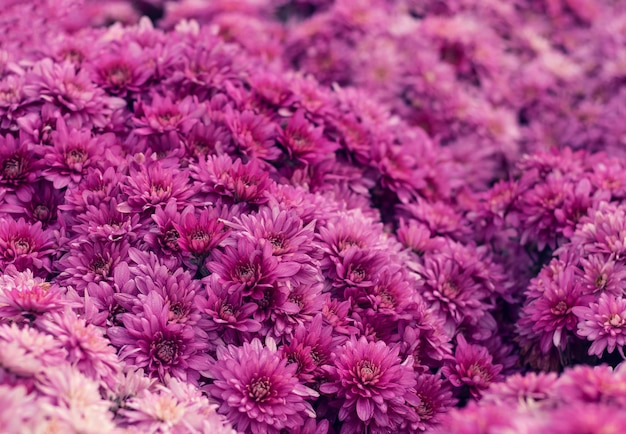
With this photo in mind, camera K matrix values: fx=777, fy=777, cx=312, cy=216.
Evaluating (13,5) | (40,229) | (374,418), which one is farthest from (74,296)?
(13,5)

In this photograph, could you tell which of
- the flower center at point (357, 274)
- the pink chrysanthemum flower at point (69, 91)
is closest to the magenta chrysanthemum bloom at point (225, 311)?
the flower center at point (357, 274)

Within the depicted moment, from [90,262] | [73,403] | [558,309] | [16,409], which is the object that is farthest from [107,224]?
[558,309]

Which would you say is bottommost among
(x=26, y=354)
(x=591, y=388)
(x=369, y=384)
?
(x=369, y=384)

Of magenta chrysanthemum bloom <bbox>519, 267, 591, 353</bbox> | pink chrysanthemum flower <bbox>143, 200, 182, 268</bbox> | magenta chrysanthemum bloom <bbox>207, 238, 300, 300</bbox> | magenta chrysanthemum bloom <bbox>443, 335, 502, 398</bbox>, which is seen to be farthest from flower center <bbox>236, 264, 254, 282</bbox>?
magenta chrysanthemum bloom <bbox>519, 267, 591, 353</bbox>

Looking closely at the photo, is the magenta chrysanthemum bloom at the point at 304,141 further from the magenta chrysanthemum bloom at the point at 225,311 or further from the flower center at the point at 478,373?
the flower center at the point at 478,373

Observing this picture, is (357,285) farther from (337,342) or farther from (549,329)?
(549,329)

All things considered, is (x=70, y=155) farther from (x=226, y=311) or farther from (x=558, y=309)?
(x=558, y=309)

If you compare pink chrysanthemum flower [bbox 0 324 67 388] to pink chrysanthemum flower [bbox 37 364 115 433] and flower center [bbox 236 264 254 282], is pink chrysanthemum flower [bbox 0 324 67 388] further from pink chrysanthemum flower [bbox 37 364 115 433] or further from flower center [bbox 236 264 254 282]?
flower center [bbox 236 264 254 282]
